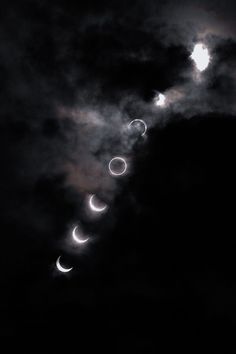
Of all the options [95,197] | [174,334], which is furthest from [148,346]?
[95,197]

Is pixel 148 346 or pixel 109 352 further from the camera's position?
pixel 109 352

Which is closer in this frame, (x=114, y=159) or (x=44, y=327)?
(x=114, y=159)

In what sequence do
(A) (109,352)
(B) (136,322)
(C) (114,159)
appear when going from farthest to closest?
1. (A) (109,352)
2. (B) (136,322)
3. (C) (114,159)

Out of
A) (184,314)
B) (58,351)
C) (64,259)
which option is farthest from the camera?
(58,351)

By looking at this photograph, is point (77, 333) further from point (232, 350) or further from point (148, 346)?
point (232, 350)

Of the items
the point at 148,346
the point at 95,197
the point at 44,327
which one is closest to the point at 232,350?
the point at 148,346

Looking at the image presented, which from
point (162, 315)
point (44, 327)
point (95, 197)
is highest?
point (162, 315)

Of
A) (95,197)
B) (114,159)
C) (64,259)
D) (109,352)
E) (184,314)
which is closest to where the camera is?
(114,159)

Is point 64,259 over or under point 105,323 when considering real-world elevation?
under

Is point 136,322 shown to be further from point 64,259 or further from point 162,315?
point 64,259
